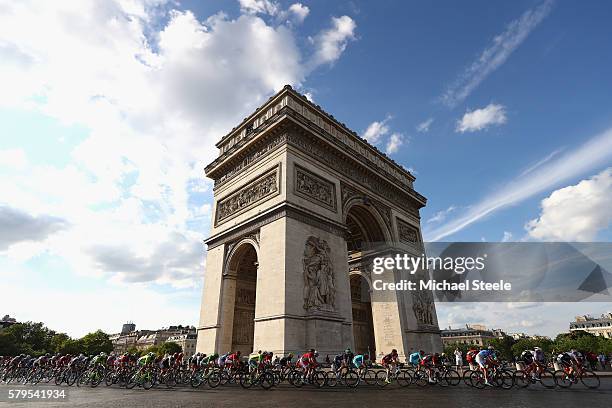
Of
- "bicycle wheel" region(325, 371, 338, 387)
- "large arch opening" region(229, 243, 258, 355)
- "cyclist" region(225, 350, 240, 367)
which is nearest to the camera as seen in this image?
"bicycle wheel" region(325, 371, 338, 387)

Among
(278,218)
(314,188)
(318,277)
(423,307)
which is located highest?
(314,188)

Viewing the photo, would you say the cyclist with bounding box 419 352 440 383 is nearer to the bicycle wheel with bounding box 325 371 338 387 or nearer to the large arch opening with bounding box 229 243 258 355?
the bicycle wheel with bounding box 325 371 338 387

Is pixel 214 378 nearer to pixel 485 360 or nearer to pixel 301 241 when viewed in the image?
pixel 301 241

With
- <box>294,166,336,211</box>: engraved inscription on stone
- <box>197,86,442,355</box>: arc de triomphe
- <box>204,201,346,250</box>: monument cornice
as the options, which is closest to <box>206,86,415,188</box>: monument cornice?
<box>197,86,442,355</box>: arc de triomphe

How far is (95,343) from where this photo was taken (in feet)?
185

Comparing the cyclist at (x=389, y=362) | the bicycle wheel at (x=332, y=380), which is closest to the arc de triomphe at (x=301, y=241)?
the bicycle wheel at (x=332, y=380)

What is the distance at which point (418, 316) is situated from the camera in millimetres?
20734

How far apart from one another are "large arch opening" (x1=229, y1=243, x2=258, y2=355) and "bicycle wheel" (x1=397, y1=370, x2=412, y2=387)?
8394 millimetres

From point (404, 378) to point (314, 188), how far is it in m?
9.57

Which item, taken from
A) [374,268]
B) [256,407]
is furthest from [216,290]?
[256,407]

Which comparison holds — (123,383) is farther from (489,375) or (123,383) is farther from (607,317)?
(607,317)

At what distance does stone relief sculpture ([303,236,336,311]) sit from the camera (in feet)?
48.8

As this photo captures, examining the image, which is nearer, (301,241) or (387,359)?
(387,359)

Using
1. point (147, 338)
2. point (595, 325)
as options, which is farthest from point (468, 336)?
point (147, 338)
